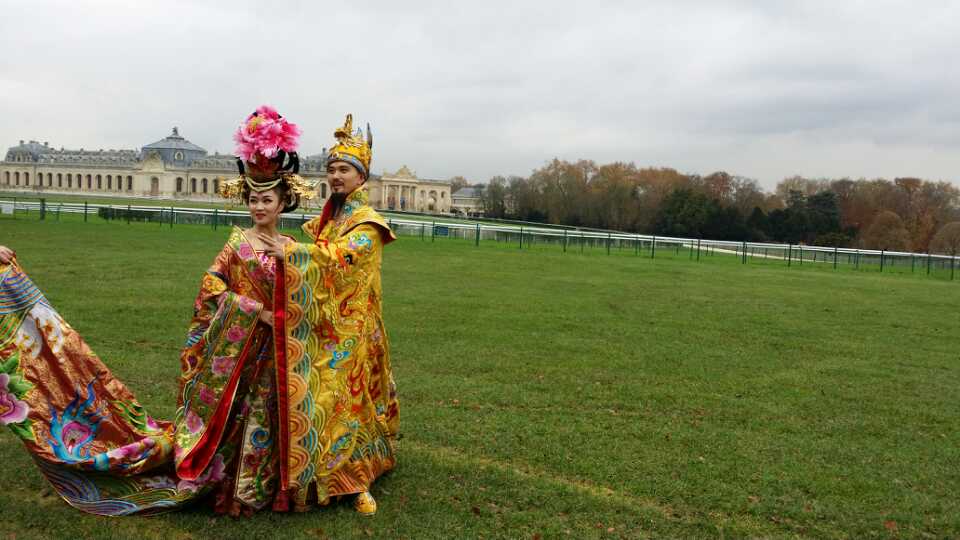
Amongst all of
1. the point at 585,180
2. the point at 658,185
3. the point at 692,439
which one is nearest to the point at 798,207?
the point at 658,185

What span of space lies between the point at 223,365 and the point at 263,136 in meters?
1.36

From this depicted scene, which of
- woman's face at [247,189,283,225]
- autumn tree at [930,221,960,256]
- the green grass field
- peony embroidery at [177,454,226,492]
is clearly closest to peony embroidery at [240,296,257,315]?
woman's face at [247,189,283,225]

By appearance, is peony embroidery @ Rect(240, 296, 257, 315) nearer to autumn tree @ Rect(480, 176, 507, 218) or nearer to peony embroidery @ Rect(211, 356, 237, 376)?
peony embroidery @ Rect(211, 356, 237, 376)

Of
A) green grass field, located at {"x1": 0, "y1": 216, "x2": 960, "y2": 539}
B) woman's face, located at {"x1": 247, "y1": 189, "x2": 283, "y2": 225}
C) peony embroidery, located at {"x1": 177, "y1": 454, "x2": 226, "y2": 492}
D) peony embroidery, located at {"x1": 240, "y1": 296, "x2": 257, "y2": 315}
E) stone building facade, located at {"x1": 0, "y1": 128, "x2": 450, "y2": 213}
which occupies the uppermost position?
stone building facade, located at {"x1": 0, "y1": 128, "x2": 450, "y2": 213}

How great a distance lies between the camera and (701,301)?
16516mm

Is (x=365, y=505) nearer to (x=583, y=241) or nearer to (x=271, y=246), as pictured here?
(x=271, y=246)

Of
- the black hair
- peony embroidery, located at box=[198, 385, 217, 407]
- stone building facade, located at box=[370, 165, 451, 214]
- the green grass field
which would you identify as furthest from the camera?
stone building facade, located at box=[370, 165, 451, 214]

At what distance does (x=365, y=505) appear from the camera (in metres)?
4.58

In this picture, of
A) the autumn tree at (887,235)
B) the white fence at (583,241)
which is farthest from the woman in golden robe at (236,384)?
the autumn tree at (887,235)

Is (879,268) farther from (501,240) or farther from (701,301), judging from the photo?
(701,301)

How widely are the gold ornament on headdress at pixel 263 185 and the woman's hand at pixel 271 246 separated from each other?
31 cm

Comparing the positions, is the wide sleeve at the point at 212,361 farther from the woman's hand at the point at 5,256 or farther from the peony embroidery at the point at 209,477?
the woman's hand at the point at 5,256

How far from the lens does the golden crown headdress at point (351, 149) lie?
475 cm

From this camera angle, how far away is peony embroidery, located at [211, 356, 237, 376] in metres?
4.31
